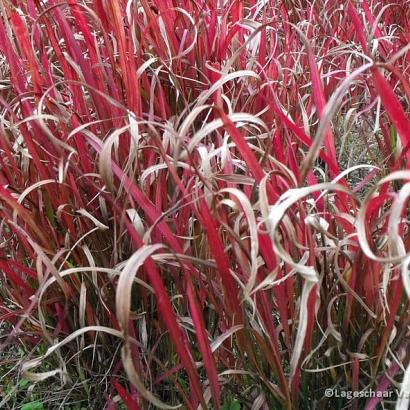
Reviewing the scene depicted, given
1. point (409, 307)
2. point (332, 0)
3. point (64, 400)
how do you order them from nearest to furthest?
point (409, 307) → point (64, 400) → point (332, 0)

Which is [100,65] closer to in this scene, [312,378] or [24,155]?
[24,155]

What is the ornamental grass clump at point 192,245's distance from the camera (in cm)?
69

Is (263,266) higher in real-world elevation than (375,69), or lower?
lower

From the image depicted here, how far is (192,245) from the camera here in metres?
0.97

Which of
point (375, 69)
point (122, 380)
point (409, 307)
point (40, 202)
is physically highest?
point (375, 69)

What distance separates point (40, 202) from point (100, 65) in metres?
0.23

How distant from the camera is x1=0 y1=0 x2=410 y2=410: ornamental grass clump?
689 mm

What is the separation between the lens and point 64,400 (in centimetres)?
96

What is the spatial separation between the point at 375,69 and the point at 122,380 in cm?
62

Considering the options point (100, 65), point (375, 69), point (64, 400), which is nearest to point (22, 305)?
point (64, 400)

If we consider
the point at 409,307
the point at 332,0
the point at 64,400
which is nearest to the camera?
the point at 409,307

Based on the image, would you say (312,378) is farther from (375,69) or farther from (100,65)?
(100,65)

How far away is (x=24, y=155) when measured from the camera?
0.99 meters

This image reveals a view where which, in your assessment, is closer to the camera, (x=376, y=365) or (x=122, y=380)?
(x=376, y=365)
